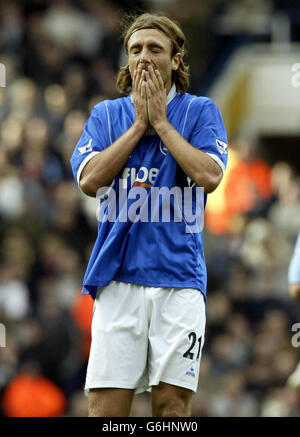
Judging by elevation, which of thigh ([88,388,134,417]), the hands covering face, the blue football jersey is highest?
the hands covering face

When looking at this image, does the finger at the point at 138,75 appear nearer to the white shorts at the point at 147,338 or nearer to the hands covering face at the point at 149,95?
the hands covering face at the point at 149,95

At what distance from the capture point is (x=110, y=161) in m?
5.07

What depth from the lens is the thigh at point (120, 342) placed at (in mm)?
5004

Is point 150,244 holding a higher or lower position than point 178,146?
lower

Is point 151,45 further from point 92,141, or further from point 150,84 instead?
point 92,141

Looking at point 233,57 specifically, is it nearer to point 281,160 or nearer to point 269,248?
point 281,160

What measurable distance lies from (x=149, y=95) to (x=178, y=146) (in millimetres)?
310

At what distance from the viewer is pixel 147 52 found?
17.0 ft

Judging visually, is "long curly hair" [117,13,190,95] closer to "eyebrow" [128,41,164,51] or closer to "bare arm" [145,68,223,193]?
"eyebrow" [128,41,164,51]

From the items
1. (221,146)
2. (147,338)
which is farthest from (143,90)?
(147,338)

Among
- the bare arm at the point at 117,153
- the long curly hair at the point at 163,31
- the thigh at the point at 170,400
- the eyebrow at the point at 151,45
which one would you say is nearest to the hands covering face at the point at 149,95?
the bare arm at the point at 117,153

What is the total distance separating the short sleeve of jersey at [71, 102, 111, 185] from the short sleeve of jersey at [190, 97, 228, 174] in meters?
0.46

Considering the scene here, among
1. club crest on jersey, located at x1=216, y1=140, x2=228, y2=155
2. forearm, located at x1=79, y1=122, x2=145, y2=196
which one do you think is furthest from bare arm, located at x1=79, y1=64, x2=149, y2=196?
club crest on jersey, located at x1=216, y1=140, x2=228, y2=155

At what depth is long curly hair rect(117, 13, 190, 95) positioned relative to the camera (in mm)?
5254
